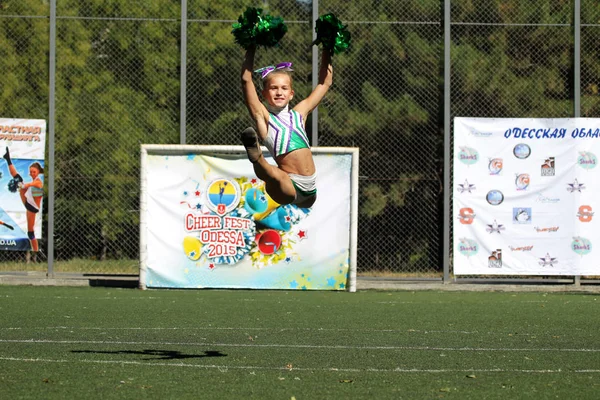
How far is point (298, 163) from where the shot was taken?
28.1 ft

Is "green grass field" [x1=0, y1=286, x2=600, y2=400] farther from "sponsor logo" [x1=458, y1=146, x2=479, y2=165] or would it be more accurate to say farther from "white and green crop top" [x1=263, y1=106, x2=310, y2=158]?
"sponsor logo" [x1=458, y1=146, x2=479, y2=165]

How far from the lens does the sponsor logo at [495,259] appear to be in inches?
628

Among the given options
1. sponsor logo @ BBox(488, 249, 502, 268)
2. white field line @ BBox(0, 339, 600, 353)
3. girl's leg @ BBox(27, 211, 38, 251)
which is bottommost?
white field line @ BBox(0, 339, 600, 353)

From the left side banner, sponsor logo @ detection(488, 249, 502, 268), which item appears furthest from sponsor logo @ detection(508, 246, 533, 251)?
the left side banner

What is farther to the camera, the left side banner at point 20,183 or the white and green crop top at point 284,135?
the left side banner at point 20,183

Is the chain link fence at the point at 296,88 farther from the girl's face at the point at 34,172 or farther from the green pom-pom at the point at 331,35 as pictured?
the green pom-pom at the point at 331,35

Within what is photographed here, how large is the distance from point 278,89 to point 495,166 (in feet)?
26.7

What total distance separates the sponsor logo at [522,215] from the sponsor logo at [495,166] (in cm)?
68

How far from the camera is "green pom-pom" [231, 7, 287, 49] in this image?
8.48 metres

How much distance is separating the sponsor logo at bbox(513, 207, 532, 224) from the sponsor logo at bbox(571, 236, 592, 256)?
814 mm

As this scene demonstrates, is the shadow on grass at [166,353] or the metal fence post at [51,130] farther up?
the metal fence post at [51,130]

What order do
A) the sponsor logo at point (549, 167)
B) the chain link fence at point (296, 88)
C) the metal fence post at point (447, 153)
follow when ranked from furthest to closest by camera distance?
the chain link fence at point (296, 88)
the metal fence post at point (447, 153)
the sponsor logo at point (549, 167)

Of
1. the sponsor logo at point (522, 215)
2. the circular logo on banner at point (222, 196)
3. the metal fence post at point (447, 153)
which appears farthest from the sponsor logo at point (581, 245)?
the circular logo on banner at point (222, 196)

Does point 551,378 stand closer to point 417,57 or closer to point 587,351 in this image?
point 587,351
